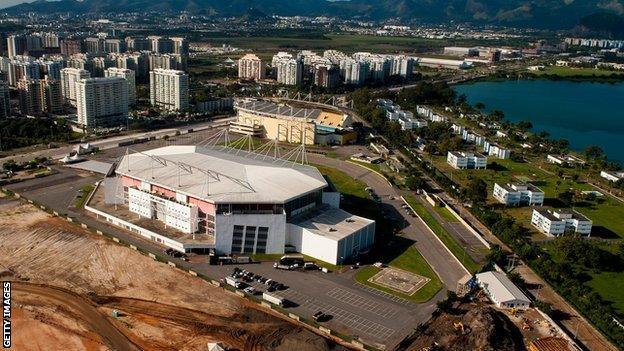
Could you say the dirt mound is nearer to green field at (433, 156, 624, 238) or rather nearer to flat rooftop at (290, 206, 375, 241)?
flat rooftop at (290, 206, 375, 241)

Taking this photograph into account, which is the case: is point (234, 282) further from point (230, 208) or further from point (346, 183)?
point (346, 183)

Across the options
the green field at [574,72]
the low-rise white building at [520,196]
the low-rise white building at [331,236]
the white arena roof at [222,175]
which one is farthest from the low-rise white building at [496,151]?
the green field at [574,72]

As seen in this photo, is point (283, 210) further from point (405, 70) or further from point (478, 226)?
point (405, 70)

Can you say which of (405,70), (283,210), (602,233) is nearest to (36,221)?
(283,210)

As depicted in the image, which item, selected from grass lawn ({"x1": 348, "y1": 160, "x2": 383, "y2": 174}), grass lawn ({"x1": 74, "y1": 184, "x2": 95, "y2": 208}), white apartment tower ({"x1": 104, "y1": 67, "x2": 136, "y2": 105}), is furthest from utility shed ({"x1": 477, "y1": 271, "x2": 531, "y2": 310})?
white apartment tower ({"x1": 104, "y1": 67, "x2": 136, "y2": 105})

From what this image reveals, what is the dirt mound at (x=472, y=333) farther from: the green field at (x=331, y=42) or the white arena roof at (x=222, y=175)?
the green field at (x=331, y=42)
